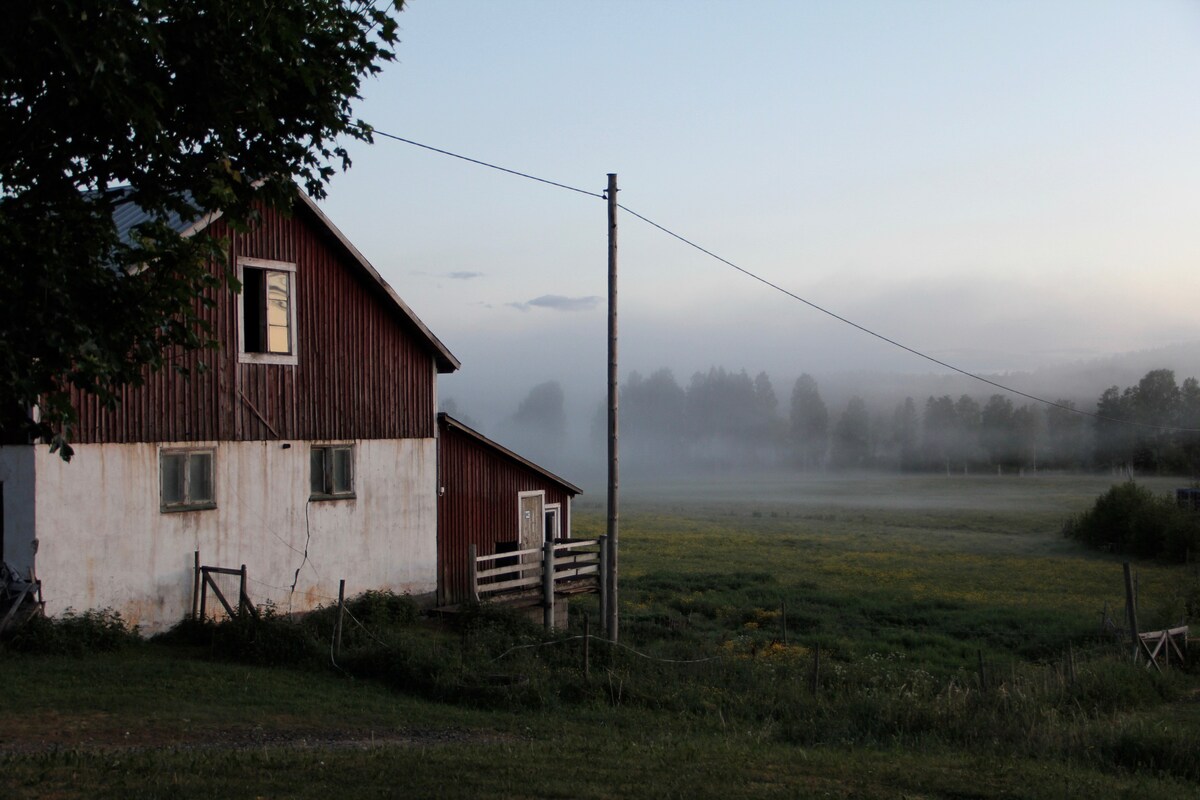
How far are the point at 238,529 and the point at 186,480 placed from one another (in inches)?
58.1

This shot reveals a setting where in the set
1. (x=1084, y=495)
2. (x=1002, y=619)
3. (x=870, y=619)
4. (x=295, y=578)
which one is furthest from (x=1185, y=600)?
(x=1084, y=495)

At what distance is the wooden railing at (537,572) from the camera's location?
23188 millimetres

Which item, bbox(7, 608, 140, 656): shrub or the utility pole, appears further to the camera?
the utility pole

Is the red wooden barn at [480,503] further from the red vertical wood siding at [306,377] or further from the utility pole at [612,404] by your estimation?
the utility pole at [612,404]

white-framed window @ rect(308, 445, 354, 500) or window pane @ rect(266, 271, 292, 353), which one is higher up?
window pane @ rect(266, 271, 292, 353)

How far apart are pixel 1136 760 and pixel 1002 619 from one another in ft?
63.3

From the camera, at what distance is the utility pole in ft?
61.2

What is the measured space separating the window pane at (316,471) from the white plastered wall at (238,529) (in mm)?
212

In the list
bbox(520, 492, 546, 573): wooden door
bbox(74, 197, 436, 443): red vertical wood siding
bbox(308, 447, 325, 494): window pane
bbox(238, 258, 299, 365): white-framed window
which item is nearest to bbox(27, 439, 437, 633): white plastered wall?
bbox(308, 447, 325, 494): window pane

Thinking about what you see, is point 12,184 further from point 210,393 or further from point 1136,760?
point 1136,760

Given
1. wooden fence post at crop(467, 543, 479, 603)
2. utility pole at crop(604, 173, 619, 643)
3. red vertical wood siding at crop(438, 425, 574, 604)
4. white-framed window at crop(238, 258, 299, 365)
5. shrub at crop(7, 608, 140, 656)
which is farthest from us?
red vertical wood siding at crop(438, 425, 574, 604)

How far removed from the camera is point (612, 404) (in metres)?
19.0

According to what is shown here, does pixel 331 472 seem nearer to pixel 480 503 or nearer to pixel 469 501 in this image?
pixel 469 501

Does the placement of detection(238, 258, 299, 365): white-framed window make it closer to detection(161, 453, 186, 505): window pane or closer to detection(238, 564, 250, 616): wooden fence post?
detection(161, 453, 186, 505): window pane
